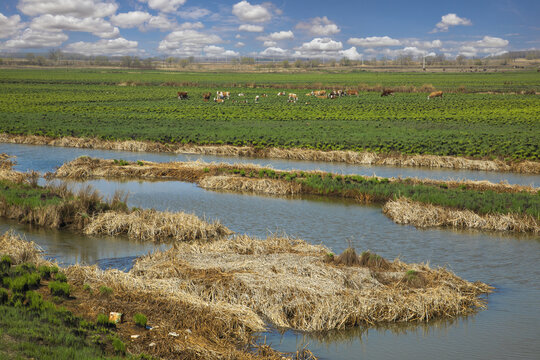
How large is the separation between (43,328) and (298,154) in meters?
29.1

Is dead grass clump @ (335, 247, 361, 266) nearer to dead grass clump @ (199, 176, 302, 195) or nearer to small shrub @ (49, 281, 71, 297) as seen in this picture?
small shrub @ (49, 281, 71, 297)

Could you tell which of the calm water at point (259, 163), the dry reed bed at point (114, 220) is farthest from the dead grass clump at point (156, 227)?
the calm water at point (259, 163)

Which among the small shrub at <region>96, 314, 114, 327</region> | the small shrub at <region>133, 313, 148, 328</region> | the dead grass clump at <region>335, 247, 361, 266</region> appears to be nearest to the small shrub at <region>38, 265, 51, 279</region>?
the small shrub at <region>96, 314, 114, 327</region>

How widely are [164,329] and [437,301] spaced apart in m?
6.78

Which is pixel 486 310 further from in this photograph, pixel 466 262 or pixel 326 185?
pixel 326 185

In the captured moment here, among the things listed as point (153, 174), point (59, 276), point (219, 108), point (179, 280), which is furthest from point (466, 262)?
point (219, 108)

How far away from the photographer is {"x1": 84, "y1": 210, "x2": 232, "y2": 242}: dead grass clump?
19.3 m

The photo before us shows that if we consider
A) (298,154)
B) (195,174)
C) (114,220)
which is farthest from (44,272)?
(298,154)

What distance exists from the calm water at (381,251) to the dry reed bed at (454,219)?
49 cm

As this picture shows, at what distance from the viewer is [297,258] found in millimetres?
15383

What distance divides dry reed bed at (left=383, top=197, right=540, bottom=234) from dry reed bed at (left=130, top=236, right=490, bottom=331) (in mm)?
6972

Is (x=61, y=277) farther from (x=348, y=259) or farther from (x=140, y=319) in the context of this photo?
(x=348, y=259)

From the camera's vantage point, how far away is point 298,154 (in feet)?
125

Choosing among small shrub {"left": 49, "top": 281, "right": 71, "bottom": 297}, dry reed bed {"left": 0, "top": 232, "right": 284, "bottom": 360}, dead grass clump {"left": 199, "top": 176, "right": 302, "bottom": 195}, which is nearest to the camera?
dry reed bed {"left": 0, "top": 232, "right": 284, "bottom": 360}
